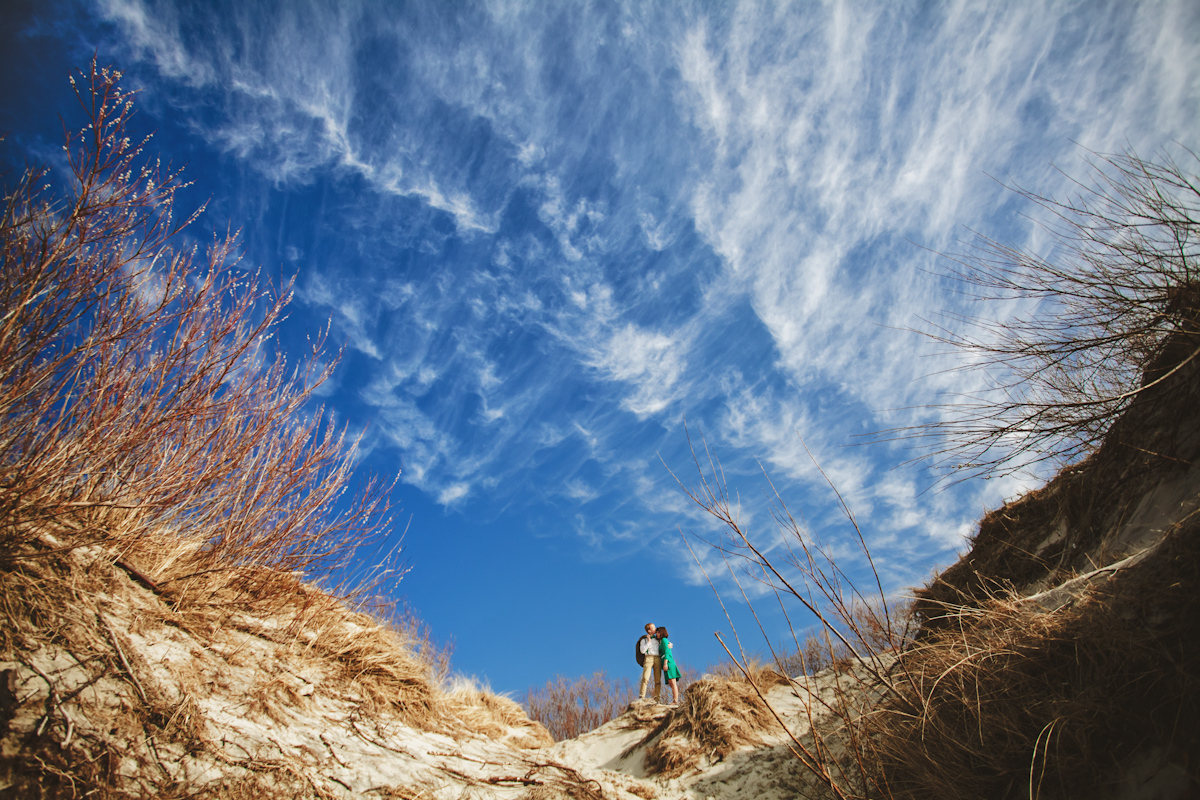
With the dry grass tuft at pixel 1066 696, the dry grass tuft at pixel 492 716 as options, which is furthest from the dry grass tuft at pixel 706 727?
the dry grass tuft at pixel 1066 696

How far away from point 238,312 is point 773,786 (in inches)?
337

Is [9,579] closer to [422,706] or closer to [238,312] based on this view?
[238,312]

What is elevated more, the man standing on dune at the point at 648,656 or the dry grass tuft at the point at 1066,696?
the man standing on dune at the point at 648,656

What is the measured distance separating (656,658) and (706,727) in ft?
11.2

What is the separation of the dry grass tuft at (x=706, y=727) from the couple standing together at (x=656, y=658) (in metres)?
2.21

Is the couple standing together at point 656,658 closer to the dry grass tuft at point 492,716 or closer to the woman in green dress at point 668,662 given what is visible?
the woman in green dress at point 668,662

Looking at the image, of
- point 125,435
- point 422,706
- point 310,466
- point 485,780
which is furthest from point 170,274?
point 485,780

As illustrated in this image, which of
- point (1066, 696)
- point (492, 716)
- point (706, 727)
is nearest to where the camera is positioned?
point (1066, 696)

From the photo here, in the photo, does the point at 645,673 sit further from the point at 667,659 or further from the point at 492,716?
the point at 492,716

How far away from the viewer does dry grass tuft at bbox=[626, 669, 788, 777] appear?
7.67 metres

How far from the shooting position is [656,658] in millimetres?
11320

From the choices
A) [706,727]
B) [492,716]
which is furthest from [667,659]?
[492,716]

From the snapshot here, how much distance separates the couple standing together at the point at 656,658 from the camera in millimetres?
11078

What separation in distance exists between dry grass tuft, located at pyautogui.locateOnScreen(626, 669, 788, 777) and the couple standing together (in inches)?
87.0
